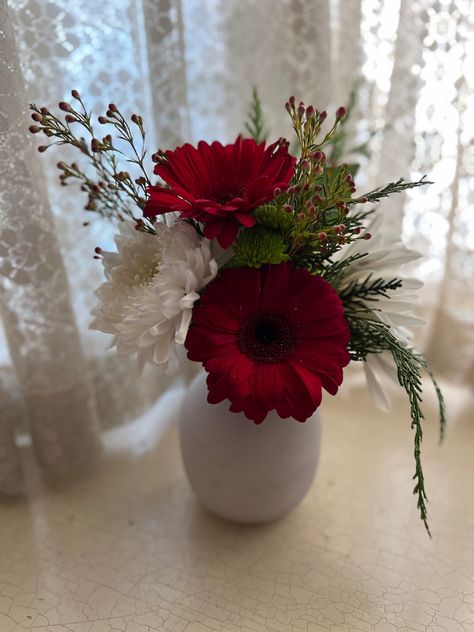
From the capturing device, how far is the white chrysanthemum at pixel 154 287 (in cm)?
57

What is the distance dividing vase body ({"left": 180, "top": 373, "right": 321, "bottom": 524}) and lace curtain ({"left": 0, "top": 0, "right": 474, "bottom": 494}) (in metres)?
0.23

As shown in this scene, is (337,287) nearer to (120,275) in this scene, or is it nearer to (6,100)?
(120,275)

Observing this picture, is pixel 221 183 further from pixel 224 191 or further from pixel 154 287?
pixel 154 287

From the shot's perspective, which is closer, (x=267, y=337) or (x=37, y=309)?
(x=267, y=337)

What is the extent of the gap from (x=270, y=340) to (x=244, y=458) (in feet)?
0.57

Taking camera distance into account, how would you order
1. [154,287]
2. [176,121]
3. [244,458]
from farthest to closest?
[176,121]
[244,458]
[154,287]

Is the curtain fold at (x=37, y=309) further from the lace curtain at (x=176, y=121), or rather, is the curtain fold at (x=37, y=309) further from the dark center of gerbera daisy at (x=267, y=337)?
the dark center of gerbera daisy at (x=267, y=337)

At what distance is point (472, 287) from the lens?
1.00 metres

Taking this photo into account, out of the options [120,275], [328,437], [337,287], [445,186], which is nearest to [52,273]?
[120,275]

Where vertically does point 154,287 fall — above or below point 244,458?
above

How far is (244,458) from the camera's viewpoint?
0.69 m

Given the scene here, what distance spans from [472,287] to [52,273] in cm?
71

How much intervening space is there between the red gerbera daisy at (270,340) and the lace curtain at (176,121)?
0.92 ft

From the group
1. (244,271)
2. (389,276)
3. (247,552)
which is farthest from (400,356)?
(247,552)
